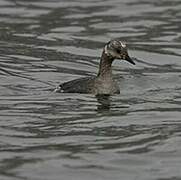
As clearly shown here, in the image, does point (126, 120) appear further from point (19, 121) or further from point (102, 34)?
point (102, 34)

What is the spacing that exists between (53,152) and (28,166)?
707 millimetres

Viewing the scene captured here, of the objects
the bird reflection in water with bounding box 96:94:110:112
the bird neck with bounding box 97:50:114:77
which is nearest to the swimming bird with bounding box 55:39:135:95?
the bird neck with bounding box 97:50:114:77

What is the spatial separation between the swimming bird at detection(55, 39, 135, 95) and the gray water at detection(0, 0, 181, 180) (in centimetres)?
16

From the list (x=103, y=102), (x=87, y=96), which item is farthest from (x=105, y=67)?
(x=103, y=102)

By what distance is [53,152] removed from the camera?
12.7 metres

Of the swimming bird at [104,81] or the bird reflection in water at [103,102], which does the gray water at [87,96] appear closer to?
the bird reflection in water at [103,102]

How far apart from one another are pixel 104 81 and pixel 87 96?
22.6 inches

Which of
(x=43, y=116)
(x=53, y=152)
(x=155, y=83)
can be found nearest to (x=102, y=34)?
(x=155, y=83)

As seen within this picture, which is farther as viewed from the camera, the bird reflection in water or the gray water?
the bird reflection in water

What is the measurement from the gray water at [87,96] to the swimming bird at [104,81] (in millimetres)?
157

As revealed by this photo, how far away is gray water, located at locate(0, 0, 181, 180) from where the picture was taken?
1227 cm

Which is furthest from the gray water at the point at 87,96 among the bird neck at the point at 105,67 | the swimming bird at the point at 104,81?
the bird neck at the point at 105,67

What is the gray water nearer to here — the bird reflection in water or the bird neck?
the bird reflection in water

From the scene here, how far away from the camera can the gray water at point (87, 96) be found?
12.3 meters
